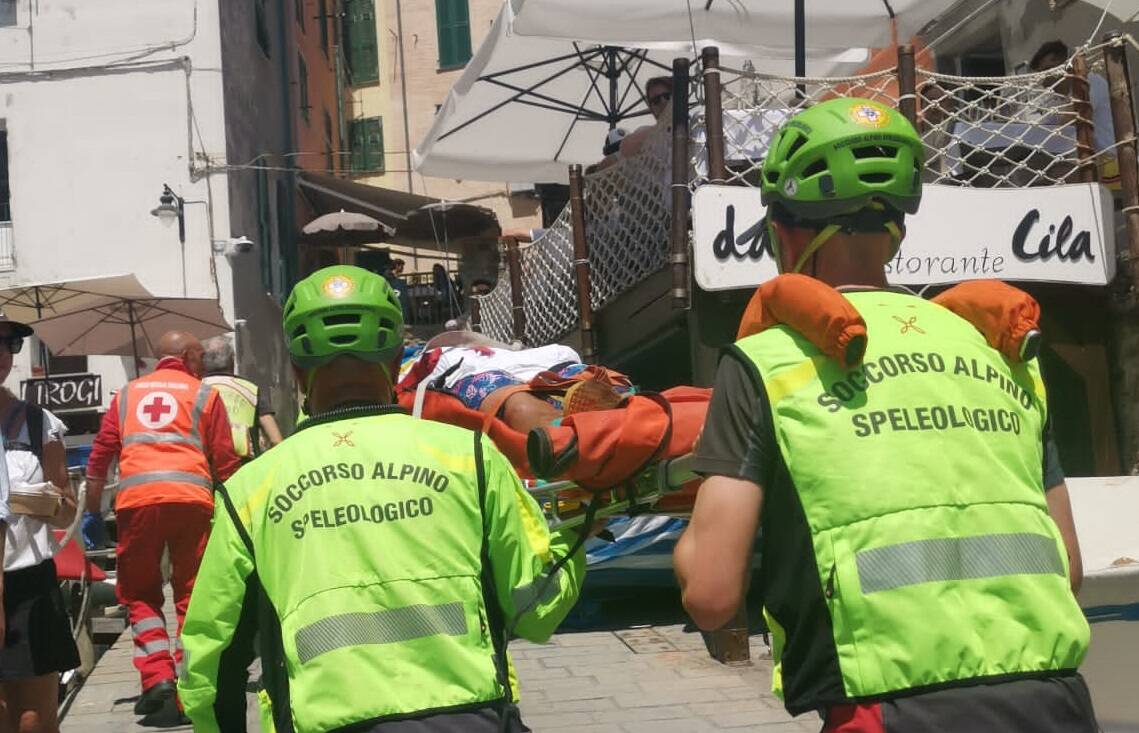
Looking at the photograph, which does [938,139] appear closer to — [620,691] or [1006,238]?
[1006,238]

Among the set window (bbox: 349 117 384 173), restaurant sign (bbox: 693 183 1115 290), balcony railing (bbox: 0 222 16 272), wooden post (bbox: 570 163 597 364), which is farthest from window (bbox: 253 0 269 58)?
restaurant sign (bbox: 693 183 1115 290)

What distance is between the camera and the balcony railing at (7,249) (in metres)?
18.1

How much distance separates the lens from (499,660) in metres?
2.96

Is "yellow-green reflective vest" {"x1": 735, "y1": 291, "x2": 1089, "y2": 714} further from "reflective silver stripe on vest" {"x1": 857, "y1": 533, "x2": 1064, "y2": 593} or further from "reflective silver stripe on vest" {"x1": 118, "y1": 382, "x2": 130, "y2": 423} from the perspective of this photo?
"reflective silver stripe on vest" {"x1": 118, "y1": 382, "x2": 130, "y2": 423}

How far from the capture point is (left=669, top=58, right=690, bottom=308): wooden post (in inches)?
342

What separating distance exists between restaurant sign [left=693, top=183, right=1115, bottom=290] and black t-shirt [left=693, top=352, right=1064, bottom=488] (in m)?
6.18

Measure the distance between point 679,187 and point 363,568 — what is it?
6190 mm

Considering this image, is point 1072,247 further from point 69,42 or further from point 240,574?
point 69,42

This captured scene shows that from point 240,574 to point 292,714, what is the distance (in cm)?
28

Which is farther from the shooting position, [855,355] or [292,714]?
[292,714]

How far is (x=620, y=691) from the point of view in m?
7.12

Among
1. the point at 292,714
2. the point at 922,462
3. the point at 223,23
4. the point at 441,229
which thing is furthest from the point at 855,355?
the point at 441,229

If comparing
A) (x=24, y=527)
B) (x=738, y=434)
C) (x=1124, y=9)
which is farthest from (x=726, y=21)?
(x=738, y=434)

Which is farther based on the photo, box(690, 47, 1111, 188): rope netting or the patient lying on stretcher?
box(690, 47, 1111, 188): rope netting
